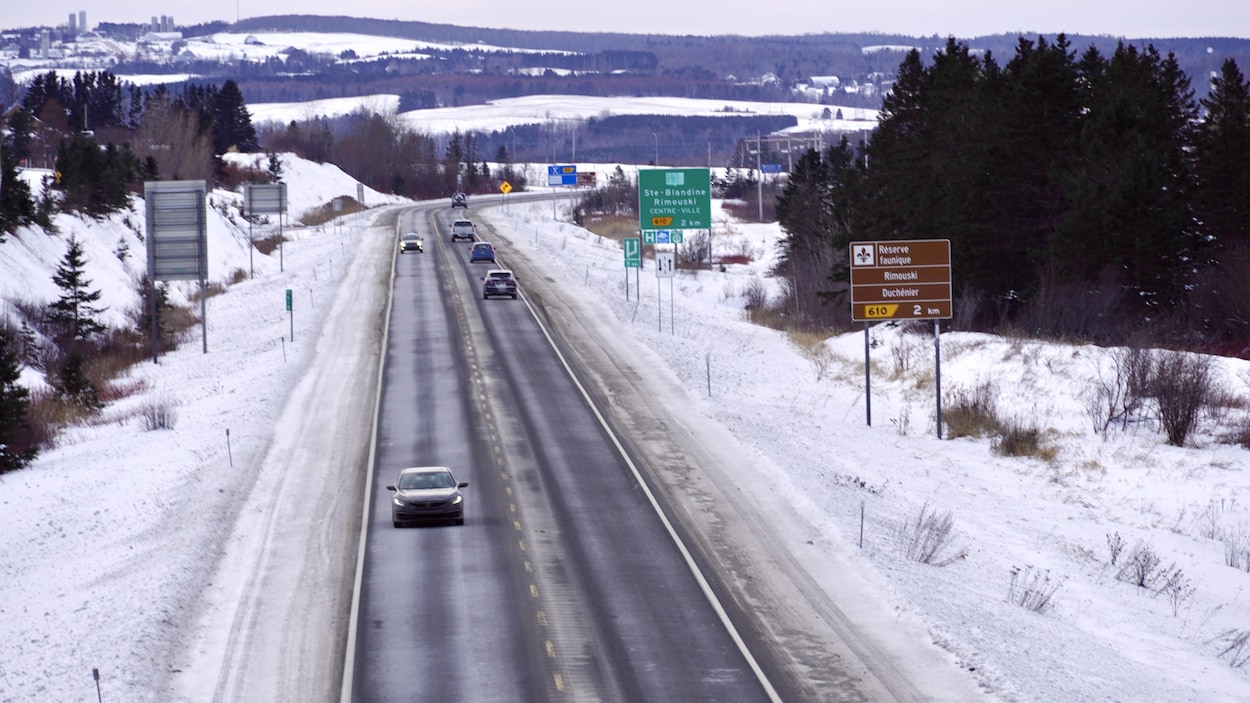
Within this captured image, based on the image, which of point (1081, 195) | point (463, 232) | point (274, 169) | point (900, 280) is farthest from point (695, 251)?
point (274, 169)

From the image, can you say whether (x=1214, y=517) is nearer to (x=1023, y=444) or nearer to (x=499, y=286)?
(x=1023, y=444)

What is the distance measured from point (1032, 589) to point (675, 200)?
38.4 metres

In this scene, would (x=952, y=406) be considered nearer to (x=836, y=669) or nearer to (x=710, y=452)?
(x=710, y=452)

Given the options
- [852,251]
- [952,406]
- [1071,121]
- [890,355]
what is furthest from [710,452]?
[1071,121]

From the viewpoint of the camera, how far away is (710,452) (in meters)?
33.2

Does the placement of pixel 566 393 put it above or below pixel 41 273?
below

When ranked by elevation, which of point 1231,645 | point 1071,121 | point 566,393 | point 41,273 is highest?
point 1071,121

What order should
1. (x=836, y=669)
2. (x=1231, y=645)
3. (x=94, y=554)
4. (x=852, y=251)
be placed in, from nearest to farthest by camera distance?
1. (x=836, y=669)
2. (x=1231, y=645)
3. (x=94, y=554)
4. (x=852, y=251)

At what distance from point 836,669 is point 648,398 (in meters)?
22.2

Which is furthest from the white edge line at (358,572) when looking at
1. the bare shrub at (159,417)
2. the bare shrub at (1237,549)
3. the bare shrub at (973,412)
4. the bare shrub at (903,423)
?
the bare shrub at (1237,549)

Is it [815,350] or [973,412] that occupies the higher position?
[815,350]

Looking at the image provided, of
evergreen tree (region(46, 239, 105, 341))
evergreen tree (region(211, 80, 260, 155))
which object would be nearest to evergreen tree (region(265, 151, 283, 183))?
evergreen tree (region(211, 80, 260, 155))

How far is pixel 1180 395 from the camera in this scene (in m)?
36.8

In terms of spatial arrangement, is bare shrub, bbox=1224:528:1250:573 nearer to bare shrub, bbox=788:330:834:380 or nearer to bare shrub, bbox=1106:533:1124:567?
bare shrub, bbox=1106:533:1124:567
